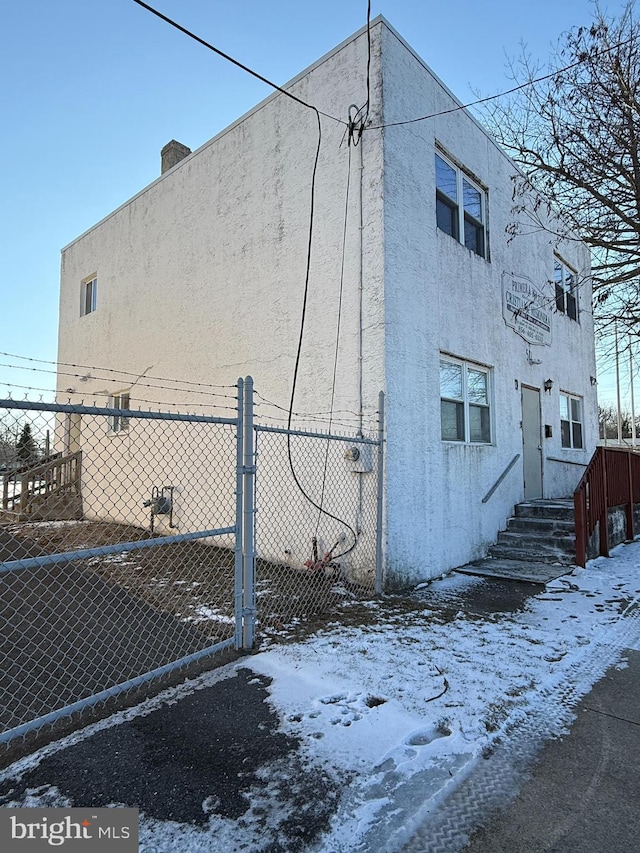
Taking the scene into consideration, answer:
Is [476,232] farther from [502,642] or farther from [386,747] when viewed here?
[386,747]

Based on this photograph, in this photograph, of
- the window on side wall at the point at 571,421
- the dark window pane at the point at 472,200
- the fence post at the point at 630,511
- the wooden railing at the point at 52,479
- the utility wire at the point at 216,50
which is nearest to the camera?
the utility wire at the point at 216,50

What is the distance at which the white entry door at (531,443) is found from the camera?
9.00m

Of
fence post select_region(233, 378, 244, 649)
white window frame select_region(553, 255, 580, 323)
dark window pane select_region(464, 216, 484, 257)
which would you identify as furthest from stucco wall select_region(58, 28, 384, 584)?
white window frame select_region(553, 255, 580, 323)

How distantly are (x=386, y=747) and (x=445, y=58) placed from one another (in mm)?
8771

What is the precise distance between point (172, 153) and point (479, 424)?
8510 mm

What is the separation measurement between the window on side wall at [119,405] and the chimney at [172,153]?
4886mm

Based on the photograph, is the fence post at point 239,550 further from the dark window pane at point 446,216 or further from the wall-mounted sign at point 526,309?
the wall-mounted sign at point 526,309

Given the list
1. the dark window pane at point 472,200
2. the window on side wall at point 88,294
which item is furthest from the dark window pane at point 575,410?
the window on side wall at point 88,294

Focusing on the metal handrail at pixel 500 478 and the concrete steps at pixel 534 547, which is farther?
the metal handrail at pixel 500 478

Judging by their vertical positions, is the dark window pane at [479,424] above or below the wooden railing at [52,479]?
above

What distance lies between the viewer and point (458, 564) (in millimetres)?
6863

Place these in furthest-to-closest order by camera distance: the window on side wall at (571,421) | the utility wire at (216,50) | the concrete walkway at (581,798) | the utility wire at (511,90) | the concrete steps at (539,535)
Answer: the window on side wall at (571,421) < the concrete steps at (539,535) < the utility wire at (511,90) < the utility wire at (216,50) < the concrete walkway at (581,798)

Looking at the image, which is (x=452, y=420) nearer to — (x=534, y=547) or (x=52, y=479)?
(x=534, y=547)

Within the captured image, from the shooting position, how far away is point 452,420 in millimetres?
7129
